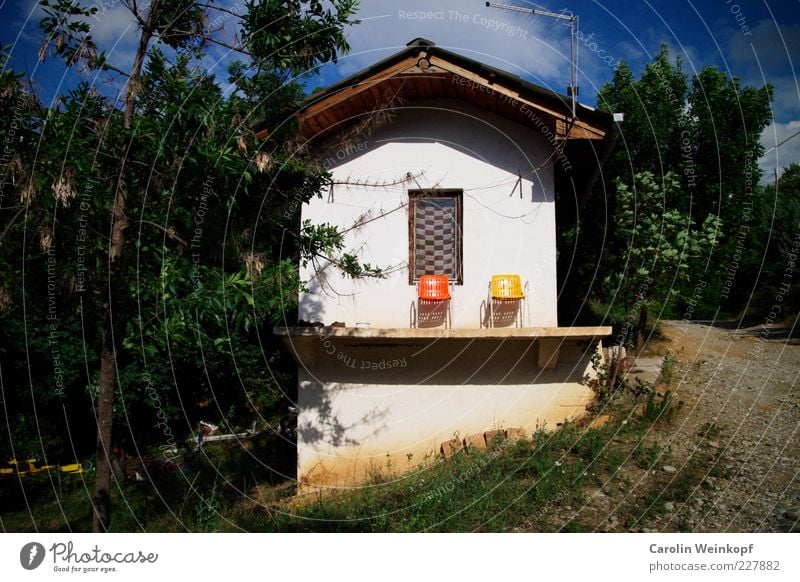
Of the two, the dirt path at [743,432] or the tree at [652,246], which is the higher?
the tree at [652,246]

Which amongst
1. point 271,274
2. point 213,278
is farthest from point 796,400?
point 213,278

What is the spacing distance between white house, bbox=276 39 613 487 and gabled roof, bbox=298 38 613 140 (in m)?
0.04

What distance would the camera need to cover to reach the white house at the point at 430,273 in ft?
33.1

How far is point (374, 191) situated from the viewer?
34.7ft

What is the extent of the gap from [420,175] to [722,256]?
8890 millimetres

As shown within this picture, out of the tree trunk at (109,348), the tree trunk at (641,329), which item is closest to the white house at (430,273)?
the tree trunk at (109,348)

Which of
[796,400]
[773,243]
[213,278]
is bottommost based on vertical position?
[796,400]

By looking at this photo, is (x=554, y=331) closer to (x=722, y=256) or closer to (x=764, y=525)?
(x=764, y=525)

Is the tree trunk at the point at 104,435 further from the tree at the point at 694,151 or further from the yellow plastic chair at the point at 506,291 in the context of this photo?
the tree at the point at 694,151

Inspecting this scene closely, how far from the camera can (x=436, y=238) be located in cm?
1048

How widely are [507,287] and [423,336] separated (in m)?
1.66

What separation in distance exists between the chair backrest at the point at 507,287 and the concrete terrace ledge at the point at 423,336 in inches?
26.9

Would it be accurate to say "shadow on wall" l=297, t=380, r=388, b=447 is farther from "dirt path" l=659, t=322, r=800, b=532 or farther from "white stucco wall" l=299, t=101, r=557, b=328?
"dirt path" l=659, t=322, r=800, b=532

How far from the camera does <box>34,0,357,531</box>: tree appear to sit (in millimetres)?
6254
